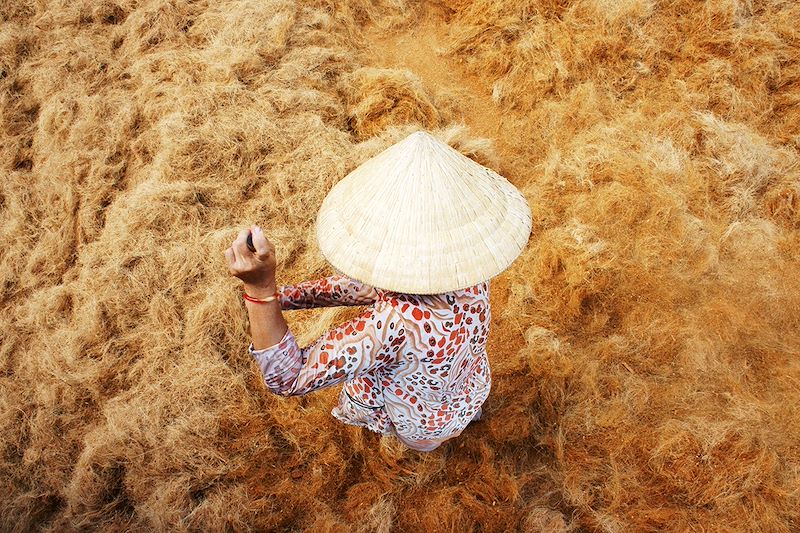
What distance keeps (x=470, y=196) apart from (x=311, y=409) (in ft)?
4.52

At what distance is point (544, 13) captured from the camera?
11.9 ft

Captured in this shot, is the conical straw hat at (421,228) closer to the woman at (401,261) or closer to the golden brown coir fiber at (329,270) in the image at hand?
the woman at (401,261)

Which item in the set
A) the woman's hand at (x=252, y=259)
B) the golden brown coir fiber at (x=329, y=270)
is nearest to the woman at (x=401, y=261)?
the woman's hand at (x=252, y=259)

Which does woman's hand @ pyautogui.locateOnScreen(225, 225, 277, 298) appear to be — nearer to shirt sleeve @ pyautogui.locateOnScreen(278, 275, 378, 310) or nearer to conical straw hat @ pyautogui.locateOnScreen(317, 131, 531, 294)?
conical straw hat @ pyautogui.locateOnScreen(317, 131, 531, 294)

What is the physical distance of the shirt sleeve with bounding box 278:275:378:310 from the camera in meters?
1.56

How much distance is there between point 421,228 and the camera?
1292 mm

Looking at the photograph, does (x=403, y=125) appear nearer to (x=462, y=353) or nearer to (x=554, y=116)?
(x=554, y=116)

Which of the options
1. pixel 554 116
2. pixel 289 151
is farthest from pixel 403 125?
pixel 554 116

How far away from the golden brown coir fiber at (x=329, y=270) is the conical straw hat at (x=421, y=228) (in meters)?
1.09

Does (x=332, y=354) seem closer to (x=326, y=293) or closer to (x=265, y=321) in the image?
(x=265, y=321)

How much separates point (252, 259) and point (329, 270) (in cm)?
151

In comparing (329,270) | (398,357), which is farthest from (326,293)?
(329,270)

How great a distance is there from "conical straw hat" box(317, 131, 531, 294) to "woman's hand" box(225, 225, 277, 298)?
148 mm

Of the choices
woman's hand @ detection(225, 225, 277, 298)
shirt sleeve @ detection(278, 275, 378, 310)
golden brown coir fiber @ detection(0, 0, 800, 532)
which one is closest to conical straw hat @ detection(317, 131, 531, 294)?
woman's hand @ detection(225, 225, 277, 298)
